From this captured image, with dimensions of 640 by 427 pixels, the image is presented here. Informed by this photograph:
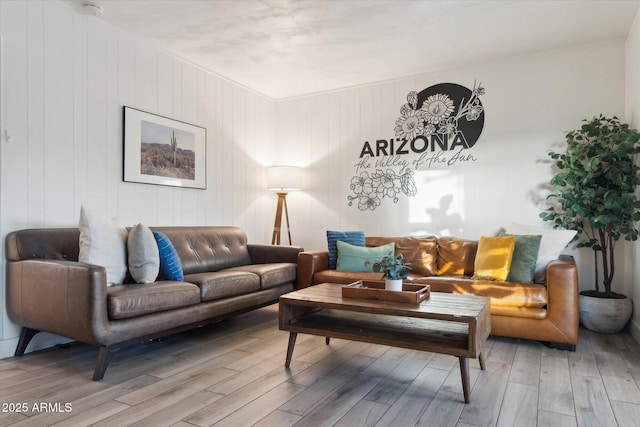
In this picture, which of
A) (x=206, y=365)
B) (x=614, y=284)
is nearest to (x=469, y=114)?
(x=614, y=284)

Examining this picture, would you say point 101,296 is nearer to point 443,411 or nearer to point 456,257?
point 443,411

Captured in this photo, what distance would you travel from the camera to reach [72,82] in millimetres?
3098

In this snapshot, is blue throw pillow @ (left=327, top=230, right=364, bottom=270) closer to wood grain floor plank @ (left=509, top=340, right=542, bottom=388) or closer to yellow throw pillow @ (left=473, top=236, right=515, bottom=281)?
yellow throw pillow @ (left=473, top=236, right=515, bottom=281)

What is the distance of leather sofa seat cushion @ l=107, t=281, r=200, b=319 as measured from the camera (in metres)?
2.34

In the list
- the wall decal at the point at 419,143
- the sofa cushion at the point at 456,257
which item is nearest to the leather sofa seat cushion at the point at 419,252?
the sofa cushion at the point at 456,257

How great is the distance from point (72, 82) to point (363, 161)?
300 centimetres

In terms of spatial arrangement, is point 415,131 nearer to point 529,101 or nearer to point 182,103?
point 529,101

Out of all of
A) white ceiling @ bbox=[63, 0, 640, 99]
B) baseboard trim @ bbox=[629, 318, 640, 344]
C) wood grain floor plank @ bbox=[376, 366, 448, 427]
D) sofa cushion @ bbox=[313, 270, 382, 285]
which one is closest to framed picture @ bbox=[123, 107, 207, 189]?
white ceiling @ bbox=[63, 0, 640, 99]

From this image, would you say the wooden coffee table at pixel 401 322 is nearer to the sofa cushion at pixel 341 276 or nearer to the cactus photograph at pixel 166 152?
the sofa cushion at pixel 341 276

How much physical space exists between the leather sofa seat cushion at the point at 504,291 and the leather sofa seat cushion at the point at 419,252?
597 millimetres

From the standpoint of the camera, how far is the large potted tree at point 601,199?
10.4 ft

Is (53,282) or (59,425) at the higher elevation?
(53,282)

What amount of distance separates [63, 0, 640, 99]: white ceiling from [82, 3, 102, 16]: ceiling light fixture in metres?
0.04

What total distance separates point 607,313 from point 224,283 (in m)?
3.07
